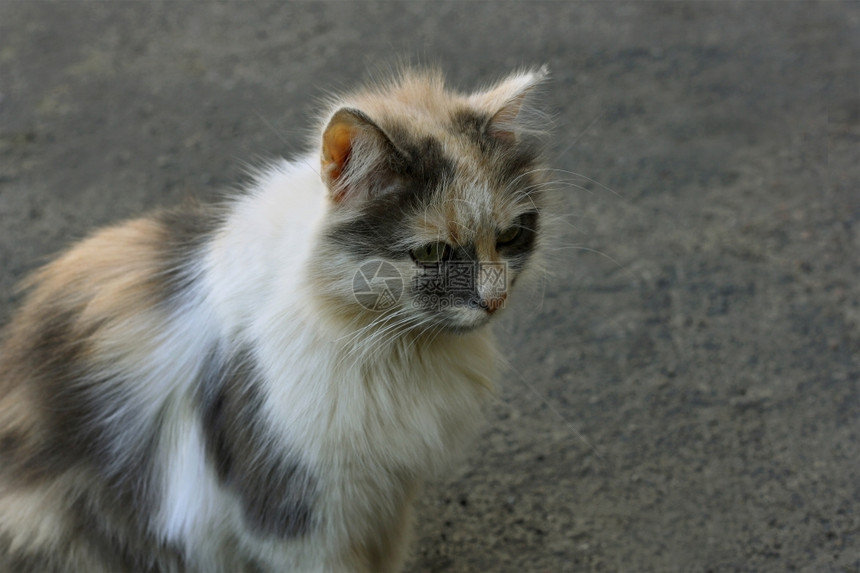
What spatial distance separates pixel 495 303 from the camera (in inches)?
73.5

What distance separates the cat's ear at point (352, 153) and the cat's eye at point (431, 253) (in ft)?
0.61

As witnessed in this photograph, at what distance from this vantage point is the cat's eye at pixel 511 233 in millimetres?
1938

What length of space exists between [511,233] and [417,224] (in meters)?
0.26

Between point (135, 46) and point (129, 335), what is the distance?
3.70 meters

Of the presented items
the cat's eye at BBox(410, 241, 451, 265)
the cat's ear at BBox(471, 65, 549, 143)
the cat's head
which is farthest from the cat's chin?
the cat's ear at BBox(471, 65, 549, 143)

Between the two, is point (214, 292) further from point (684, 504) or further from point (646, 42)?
point (646, 42)

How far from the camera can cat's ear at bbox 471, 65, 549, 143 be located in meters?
2.02

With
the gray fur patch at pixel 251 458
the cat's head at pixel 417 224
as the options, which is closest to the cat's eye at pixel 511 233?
the cat's head at pixel 417 224

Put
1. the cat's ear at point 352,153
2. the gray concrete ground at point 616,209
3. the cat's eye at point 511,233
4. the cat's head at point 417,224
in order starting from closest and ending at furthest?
the cat's ear at point 352,153, the cat's head at point 417,224, the cat's eye at point 511,233, the gray concrete ground at point 616,209

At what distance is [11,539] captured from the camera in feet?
6.75

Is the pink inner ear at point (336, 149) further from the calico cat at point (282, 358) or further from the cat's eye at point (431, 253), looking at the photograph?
the cat's eye at point (431, 253)

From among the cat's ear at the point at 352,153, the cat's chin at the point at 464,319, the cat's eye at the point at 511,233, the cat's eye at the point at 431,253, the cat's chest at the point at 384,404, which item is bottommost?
the cat's chest at the point at 384,404

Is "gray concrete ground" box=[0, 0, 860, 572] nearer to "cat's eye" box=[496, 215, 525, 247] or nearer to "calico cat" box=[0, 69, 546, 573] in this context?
"cat's eye" box=[496, 215, 525, 247]

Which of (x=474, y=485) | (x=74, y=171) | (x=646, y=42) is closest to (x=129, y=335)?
(x=474, y=485)
